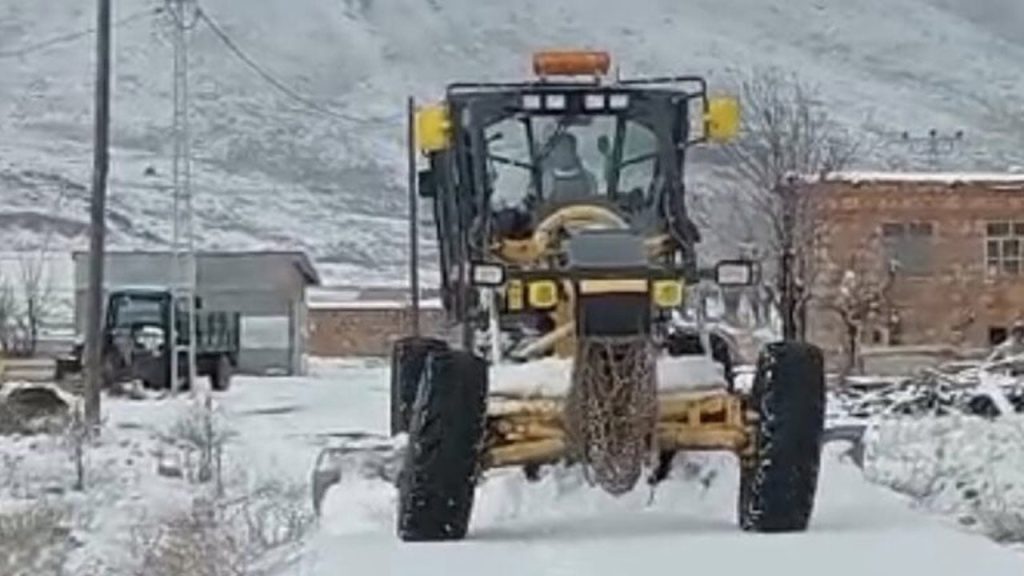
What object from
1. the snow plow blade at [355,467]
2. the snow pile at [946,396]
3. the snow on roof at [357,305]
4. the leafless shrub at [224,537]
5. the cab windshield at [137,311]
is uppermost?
the snow on roof at [357,305]

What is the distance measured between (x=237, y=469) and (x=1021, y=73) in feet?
522

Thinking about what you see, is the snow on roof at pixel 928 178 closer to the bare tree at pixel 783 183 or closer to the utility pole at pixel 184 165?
the bare tree at pixel 783 183

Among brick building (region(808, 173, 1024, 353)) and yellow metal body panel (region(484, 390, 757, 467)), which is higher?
brick building (region(808, 173, 1024, 353))

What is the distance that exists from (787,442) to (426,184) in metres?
3.81

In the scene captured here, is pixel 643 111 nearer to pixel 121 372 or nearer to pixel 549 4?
pixel 121 372

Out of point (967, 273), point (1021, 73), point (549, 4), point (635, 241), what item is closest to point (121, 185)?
point (549, 4)

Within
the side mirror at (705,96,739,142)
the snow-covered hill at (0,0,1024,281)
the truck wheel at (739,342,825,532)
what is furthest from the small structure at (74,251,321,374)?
the snow-covered hill at (0,0,1024,281)

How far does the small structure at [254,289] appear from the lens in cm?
6025

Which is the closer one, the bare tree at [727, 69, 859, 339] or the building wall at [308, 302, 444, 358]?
the bare tree at [727, 69, 859, 339]

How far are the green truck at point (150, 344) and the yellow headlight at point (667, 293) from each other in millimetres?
29332

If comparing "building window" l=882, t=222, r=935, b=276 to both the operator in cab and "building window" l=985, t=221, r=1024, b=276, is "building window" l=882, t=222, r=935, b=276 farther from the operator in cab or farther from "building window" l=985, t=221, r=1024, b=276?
the operator in cab

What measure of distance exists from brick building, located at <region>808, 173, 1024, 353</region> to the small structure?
13838 mm

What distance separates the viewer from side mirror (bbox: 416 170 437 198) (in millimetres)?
16312

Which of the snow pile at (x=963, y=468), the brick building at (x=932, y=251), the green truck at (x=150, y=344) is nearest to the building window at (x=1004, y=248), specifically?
the brick building at (x=932, y=251)
